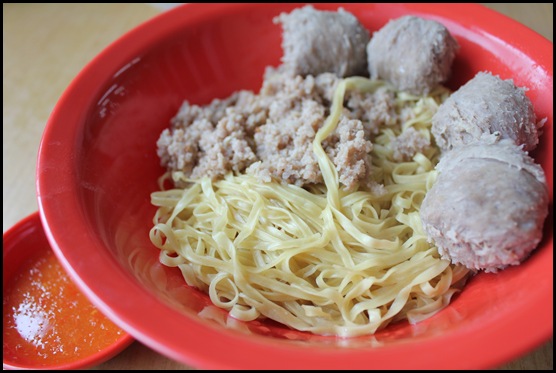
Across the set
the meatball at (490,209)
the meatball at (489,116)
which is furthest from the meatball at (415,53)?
the meatball at (490,209)

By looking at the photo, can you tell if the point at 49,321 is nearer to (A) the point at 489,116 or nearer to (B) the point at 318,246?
(B) the point at 318,246

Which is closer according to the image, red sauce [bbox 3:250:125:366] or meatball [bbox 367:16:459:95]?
red sauce [bbox 3:250:125:366]

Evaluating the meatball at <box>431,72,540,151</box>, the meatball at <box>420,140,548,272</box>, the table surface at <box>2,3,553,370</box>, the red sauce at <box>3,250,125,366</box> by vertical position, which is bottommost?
the red sauce at <box>3,250,125,366</box>

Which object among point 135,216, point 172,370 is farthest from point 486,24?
point 172,370

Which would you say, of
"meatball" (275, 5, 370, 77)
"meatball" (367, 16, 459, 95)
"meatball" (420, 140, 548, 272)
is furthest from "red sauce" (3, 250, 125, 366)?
"meatball" (367, 16, 459, 95)

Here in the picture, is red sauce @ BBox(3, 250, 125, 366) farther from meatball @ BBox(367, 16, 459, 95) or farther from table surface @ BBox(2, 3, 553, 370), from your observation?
meatball @ BBox(367, 16, 459, 95)

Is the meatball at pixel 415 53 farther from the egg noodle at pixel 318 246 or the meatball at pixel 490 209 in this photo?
the meatball at pixel 490 209
